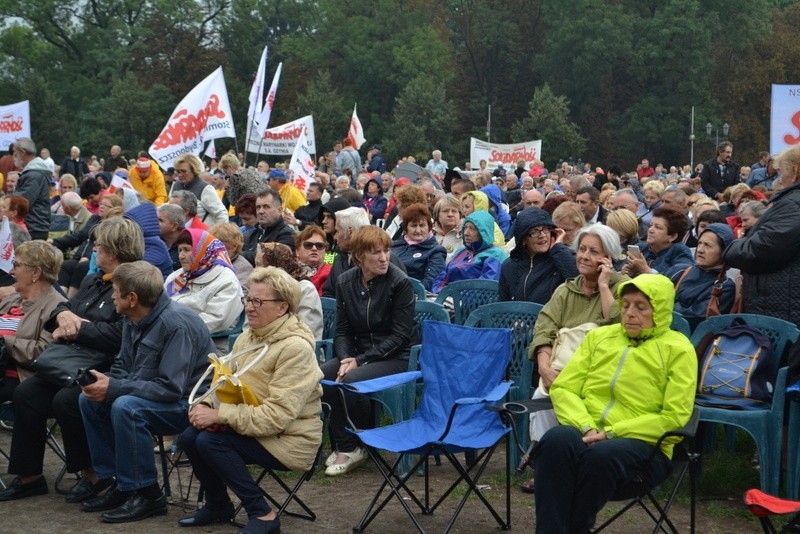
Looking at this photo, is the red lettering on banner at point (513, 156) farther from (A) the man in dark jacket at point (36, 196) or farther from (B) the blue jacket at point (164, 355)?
(B) the blue jacket at point (164, 355)

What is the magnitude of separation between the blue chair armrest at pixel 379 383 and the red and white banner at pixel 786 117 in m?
6.75

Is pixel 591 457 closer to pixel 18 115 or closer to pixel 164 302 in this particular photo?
Result: pixel 164 302

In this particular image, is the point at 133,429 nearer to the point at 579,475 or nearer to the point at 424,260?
the point at 579,475

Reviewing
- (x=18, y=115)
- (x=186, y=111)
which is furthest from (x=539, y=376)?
(x=18, y=115)

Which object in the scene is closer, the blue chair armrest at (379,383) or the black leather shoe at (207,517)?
the black leather shoe at (207,517)

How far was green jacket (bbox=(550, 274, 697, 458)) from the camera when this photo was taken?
5090 mm

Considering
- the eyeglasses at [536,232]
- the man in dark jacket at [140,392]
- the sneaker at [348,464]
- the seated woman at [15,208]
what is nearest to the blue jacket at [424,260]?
the eyeglasses at [536,232]

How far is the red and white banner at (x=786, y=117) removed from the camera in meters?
11.5

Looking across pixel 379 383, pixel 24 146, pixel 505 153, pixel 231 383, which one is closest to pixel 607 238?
pixel 379 383

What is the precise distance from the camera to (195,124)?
15.6 m

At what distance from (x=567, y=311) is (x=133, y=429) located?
A: 2.49 metres

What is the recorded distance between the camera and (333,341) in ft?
23.9

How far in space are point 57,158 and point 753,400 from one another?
2216 inches

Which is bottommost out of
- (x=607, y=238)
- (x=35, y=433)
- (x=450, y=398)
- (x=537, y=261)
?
(x=35, y=433)
